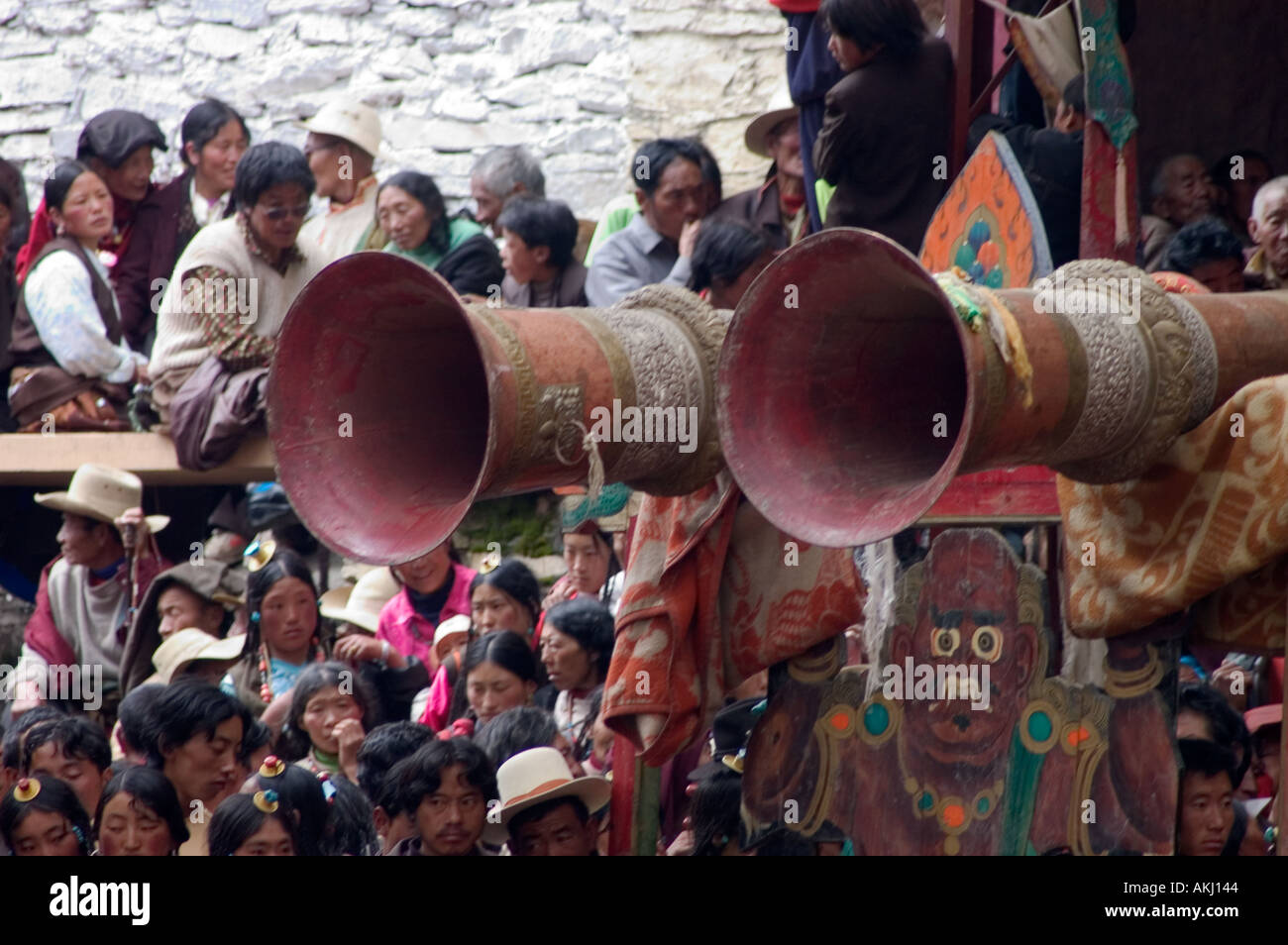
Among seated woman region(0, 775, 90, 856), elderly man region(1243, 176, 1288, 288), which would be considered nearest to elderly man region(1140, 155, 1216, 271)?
elderly man region(1243, 176, 1288, 288)

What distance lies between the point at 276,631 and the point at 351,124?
2880mm

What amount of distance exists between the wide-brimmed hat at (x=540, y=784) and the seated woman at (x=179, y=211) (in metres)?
3.76

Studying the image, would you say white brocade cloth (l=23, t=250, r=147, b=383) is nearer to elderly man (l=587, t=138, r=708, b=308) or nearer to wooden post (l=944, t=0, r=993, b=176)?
elderly man (l=587, t=138, r=708, b=308)

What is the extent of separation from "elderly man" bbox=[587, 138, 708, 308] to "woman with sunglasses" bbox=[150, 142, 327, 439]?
1.09m

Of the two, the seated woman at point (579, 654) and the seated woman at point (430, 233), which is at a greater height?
the seated woman at point (430, 233)

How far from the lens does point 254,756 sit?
654 cm

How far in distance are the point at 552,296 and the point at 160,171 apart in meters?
3.49

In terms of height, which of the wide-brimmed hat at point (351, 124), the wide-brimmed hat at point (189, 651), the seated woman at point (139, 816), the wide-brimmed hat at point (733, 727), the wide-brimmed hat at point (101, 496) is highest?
the wide-brimmed hat at point (351, 124)

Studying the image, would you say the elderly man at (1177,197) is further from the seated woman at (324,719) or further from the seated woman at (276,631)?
the seated woman at (276,631)

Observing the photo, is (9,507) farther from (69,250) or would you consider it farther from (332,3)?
(332,3)

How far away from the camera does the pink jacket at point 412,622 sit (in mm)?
7617

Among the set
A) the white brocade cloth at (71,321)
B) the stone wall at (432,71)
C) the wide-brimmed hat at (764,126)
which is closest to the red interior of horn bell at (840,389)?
the wide-brimmed hat at (764,126)

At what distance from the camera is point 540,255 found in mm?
8500

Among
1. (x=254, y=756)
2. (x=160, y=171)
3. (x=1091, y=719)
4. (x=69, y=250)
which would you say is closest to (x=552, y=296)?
(x=69, y=250)
